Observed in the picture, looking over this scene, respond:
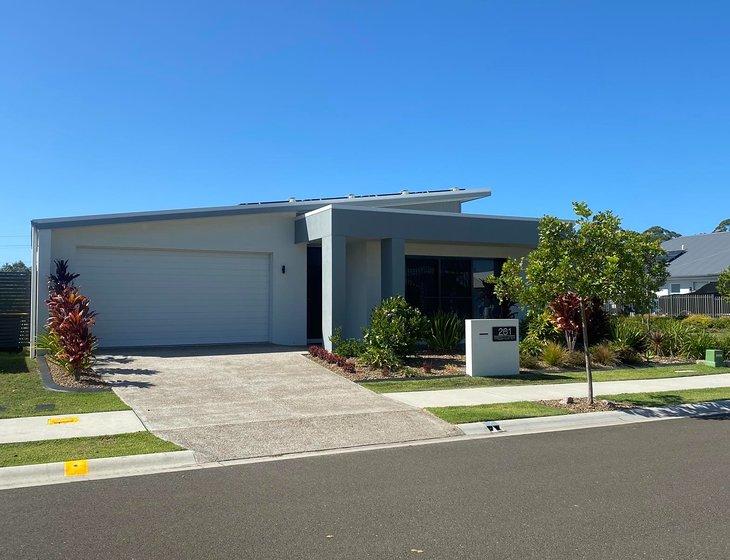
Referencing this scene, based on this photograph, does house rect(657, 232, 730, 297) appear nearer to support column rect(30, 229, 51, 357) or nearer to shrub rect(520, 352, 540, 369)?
shrub rect(520, 352, 540, 369)

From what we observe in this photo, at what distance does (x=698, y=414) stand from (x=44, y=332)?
13.6m

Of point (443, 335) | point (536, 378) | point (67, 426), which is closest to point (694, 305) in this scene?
point (443, 335)

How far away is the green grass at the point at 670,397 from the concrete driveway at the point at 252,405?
409 centimetres

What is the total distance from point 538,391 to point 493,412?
2802mm

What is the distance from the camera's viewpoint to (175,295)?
17.8m

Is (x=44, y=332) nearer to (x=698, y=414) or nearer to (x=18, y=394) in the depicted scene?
(x=18, y=394)

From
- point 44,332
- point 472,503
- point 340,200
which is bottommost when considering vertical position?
point 472,503

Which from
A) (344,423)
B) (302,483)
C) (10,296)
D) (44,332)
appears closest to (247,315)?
(44,332)

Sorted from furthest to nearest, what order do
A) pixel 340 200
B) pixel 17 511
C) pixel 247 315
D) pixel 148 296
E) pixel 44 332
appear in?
pixel 340 200, pixel 247 315, pixel 148 296, pixel 44 332, pixel 17 511

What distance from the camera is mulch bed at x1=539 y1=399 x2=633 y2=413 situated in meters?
11.2

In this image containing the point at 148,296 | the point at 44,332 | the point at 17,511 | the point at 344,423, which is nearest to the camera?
the point at 17,511

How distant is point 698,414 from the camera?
11.4 meters

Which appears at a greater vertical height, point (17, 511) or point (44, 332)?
point (44, 332)

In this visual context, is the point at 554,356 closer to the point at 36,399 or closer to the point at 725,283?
the point at 36,399
